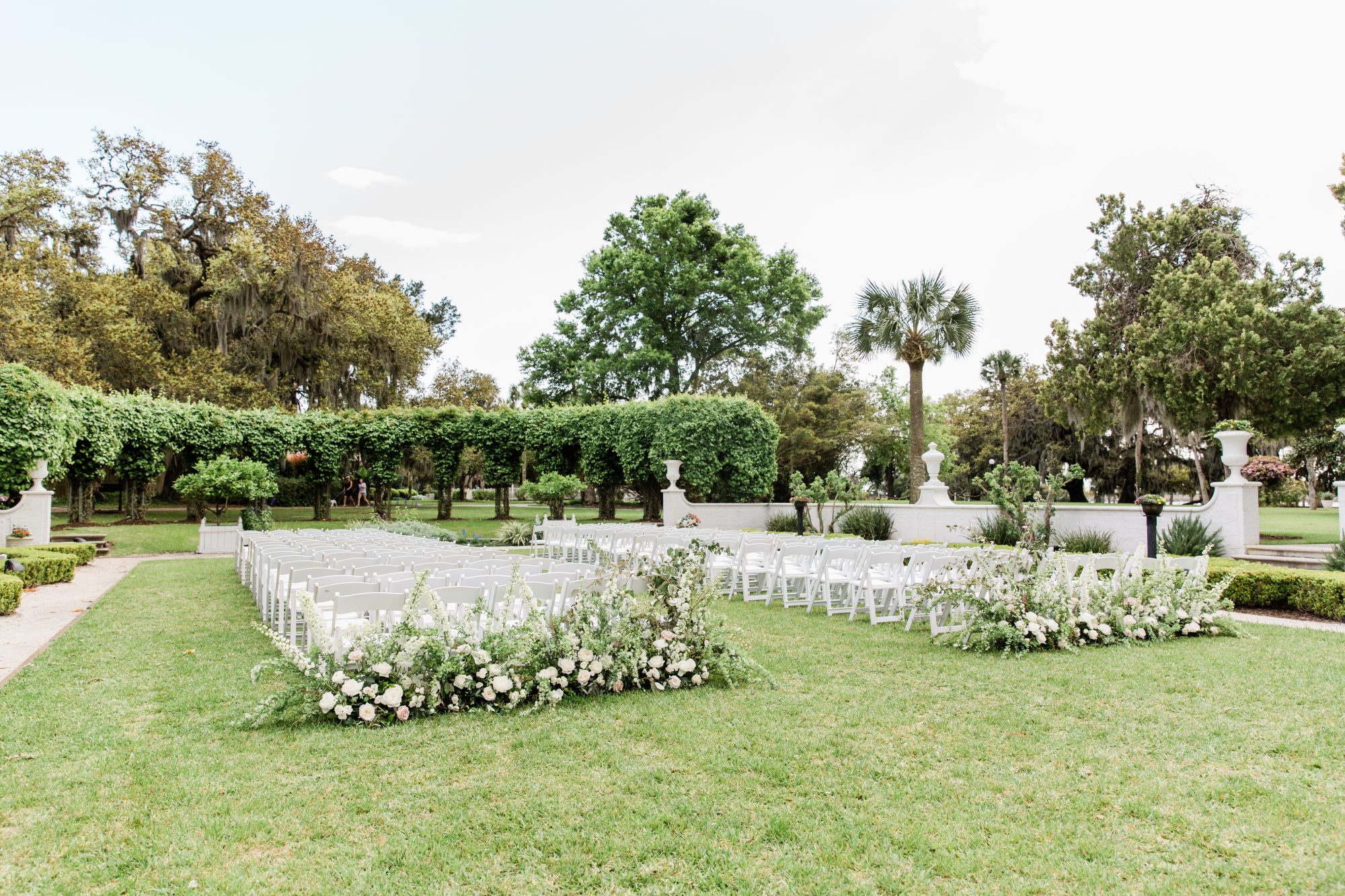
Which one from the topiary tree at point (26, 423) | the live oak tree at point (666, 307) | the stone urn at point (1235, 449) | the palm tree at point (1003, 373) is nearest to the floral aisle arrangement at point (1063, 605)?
the stone urn at point (1235, 449)

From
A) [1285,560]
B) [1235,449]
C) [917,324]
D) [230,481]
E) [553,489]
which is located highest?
[917,324]

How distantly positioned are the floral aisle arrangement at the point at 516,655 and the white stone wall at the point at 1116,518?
8.69 meters

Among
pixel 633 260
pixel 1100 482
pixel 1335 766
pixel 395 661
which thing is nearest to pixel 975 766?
pixel 1335 766

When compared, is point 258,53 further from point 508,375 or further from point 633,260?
point 508,375

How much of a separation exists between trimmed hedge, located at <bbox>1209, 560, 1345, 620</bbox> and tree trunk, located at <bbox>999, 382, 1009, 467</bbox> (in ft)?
82.7

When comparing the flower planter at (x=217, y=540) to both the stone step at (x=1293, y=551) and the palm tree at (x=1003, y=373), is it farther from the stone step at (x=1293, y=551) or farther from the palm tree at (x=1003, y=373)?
the palm tree at (x=1003, y=373)

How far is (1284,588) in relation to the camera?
26.9ft

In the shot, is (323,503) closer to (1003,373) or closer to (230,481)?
(230,481)

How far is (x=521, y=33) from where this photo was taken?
1331cm

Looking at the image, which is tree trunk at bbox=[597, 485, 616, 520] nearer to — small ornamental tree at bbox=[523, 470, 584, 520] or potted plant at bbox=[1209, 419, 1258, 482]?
small ornamental tree at bbox=[523, 470, 584, 520]

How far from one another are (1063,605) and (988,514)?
9.63 m

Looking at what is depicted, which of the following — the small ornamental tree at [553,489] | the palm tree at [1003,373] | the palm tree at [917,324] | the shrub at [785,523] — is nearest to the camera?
the shrub at [785,523]

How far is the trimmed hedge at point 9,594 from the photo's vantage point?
24.9 feet

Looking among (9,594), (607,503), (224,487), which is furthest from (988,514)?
(224,487)
